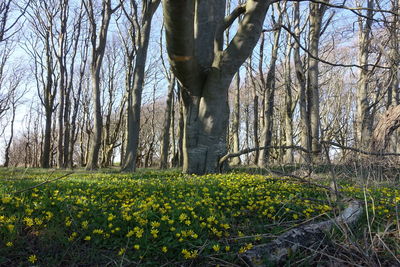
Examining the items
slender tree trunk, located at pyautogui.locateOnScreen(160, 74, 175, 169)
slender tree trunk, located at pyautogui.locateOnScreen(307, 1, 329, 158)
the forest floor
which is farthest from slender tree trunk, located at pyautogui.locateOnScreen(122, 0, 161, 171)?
slender tree trunk, located at pyautogui.locateOnScreen(307, 1, 329, 158)

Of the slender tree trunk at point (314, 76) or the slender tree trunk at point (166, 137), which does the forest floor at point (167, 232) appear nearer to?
the slender tree trunk at point (314, 76)

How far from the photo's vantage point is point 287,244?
7.41ft

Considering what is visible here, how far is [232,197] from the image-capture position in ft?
11.8

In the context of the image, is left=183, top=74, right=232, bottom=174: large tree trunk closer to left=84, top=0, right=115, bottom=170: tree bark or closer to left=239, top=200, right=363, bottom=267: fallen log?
left=239, top=200, right=363, bottom=267: fallen log

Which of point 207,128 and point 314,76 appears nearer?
point 207,128

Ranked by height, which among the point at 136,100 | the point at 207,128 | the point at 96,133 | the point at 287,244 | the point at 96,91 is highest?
the point at 96,91

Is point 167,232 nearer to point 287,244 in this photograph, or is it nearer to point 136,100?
point 287,244

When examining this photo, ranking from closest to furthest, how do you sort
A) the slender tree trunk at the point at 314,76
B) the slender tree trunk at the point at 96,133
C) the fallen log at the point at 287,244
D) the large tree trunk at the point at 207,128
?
the fallen log at the point at 287,244 → the large tree trunk at the point at 207,128 → the slender tree trunk at the point at 314,76 → the slender tree trunk at the point at 96,133

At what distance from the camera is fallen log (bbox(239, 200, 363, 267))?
2.12m

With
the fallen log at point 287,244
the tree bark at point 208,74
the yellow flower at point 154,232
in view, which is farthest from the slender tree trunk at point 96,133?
the fallen log at point 287,244

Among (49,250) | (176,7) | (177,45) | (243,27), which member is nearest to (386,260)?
(49,250)

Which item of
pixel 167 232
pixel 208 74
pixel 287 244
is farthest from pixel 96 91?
pixel 287 244

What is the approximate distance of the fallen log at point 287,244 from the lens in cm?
212

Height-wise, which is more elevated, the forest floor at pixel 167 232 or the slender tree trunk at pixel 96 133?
the slender tree trunk at pixel 96 133
